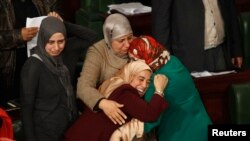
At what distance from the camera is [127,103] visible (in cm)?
282

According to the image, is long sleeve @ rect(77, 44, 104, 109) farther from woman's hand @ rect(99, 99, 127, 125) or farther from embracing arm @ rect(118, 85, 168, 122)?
embracing arm @ rect(118, 85, 168, 122)

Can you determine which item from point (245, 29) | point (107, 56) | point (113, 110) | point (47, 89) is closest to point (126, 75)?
point (113, 110)

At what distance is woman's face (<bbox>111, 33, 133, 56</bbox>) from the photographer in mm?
3169

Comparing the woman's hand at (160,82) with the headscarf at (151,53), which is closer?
the woman's hand at (160,82)

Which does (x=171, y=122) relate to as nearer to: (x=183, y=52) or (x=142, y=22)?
(x=183, y=52)

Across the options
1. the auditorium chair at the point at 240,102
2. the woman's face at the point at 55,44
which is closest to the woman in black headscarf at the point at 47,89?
the woman's face at the point at 55,44

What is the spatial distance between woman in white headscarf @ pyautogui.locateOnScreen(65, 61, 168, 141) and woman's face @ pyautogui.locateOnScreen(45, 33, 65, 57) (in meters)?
0.32

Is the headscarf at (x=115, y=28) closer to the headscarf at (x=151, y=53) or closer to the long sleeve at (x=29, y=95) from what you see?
the headscarf at (x=151, y=53)

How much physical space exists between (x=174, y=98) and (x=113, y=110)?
1.21 feet

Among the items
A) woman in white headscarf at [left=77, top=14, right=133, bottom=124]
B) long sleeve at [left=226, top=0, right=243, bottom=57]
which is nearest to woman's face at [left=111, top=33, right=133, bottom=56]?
woman in white headscarf at [left=77, top=14, right=133, bottom=124]

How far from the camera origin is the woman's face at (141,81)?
9.50ft

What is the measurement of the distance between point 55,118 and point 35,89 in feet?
0.70

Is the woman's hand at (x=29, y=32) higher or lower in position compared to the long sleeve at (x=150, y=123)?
higher

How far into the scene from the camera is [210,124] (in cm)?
316
